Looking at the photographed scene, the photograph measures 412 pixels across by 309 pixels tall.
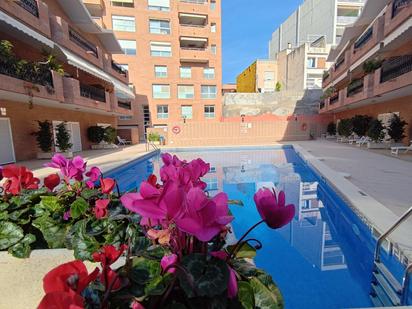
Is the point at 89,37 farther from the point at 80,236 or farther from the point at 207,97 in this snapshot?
the point at 80,236

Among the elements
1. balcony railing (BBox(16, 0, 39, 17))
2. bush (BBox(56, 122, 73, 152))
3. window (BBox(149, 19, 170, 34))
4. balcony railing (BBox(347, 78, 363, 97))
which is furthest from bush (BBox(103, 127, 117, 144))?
balcony railing (BBox(347, 78, 363, 97))

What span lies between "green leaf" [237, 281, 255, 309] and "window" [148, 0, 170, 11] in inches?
1212

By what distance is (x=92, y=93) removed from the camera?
13.6 meters

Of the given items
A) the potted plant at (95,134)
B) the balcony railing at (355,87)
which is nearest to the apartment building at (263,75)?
the balcony railing at (355,87)

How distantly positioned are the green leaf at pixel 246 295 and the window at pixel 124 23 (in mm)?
29684

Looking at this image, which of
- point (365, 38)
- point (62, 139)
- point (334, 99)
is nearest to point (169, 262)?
point (62, 139)

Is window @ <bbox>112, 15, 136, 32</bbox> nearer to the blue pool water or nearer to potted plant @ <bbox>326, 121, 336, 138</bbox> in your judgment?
potted plant @ <bbox>326, 121, 336, 138</bbox>

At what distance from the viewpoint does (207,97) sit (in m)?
27.9

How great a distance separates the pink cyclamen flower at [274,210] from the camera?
0.79 metres

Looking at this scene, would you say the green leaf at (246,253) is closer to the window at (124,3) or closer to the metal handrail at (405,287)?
the metal handrail at (405,287)

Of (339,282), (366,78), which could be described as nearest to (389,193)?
(339,282)

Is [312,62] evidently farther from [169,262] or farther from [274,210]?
[169,262]

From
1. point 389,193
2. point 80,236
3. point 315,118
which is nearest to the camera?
point 80,236

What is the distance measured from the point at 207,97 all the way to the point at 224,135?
22.5 feet
